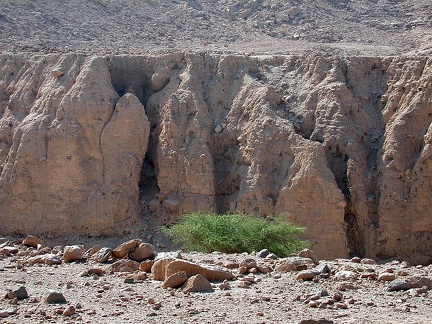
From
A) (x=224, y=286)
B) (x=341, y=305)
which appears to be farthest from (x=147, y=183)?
(x=341, y=305)

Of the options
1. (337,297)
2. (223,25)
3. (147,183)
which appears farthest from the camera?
(223,25)

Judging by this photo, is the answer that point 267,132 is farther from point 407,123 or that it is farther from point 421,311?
point 421,311

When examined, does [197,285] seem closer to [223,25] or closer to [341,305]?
[341,305]

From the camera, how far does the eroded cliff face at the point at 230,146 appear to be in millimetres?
22219

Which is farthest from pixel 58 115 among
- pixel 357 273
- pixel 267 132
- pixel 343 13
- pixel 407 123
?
pixel 343 13

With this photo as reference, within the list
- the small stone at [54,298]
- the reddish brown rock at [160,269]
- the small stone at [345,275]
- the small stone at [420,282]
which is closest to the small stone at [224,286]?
the reddish brown rock at [160,269]

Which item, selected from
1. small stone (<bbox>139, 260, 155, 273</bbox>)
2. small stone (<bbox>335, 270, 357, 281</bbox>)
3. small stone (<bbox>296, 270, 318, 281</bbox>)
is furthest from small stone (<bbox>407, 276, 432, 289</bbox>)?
small stone (<bbox>139, 260, 155, 273</bbox>)

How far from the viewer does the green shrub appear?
57.1 feet

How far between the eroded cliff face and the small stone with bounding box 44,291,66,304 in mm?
11188

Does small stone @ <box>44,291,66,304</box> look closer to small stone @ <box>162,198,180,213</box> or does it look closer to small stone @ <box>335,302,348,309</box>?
small stone @ <box>335,302,348,309</box>

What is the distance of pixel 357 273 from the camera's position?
12.7 meters

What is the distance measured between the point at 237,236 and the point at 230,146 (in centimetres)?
681

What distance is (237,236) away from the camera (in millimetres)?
17500

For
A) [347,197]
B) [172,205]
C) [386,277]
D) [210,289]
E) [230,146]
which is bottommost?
[172,205]
